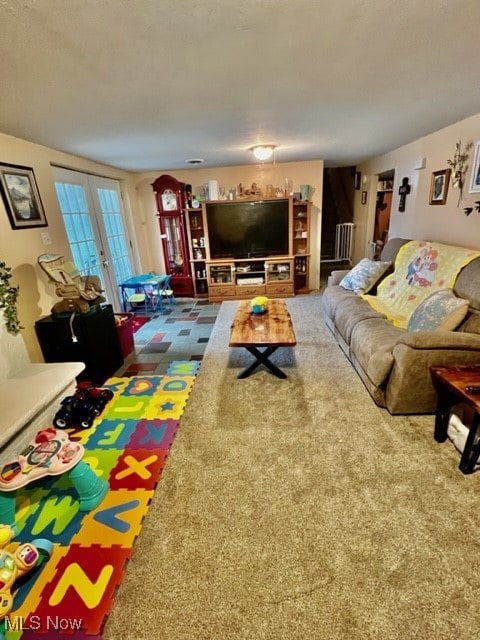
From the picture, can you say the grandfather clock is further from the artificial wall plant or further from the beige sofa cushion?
the beige sofa cushion

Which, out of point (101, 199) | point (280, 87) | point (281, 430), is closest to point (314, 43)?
point (280, 87)

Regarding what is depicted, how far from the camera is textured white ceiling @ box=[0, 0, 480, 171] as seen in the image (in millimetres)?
1062

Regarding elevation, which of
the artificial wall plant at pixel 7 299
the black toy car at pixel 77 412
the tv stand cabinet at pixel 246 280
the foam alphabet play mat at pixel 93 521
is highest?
the artificial wall plant at pixel 7 299

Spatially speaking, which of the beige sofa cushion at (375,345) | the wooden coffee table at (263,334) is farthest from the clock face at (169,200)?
the beige sofa cushion at (375,345)

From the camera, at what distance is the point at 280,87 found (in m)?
1.72

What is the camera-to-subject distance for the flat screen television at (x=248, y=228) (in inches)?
184

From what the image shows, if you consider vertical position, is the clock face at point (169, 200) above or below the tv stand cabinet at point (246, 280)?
above

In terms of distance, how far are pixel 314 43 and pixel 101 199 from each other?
3595 mm

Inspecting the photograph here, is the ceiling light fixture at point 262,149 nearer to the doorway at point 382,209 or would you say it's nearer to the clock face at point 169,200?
the clock face at point 169,200

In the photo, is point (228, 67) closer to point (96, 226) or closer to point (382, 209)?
point (96, 226)

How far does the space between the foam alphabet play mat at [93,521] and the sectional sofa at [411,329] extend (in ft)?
4.88

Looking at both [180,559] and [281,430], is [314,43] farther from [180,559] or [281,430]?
[180,559]

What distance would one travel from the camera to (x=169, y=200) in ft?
15.9

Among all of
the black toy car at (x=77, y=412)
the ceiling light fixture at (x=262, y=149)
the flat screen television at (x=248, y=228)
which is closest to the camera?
the black toy car at (x=77, y=412)
